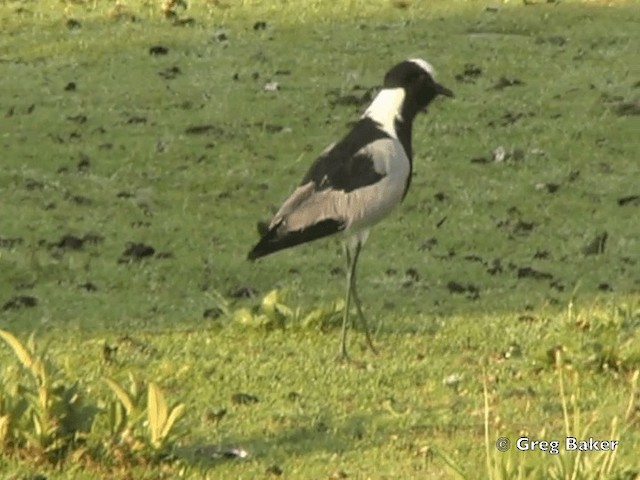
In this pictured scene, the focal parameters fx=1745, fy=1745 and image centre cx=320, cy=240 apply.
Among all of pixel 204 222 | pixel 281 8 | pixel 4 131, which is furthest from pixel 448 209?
pixel 281 8

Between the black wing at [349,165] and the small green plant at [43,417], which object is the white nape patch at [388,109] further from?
the small green plant at [43,417]

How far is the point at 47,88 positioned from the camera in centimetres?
1858

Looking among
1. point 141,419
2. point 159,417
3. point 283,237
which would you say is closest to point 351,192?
point 283,237

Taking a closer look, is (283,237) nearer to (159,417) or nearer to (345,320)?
(345,320)

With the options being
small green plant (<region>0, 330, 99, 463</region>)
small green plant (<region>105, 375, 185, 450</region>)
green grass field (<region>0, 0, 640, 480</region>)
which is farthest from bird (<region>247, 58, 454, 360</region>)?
small green plant (<region>0, 330, 99, 463</region>)

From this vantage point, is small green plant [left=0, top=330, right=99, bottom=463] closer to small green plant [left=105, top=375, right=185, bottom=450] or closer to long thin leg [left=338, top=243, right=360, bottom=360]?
small green plant [left=105, top=375, right=185, bottom=450]

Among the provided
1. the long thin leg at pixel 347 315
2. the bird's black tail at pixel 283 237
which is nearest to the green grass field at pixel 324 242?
the long thin leg at pixel 347 315

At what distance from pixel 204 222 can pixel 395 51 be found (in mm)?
6059

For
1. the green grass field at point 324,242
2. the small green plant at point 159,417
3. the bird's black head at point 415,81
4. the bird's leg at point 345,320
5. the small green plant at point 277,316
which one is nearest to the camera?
the small green plant at point 159,417

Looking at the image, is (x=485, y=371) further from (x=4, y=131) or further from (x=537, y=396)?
(x=4, y=131)

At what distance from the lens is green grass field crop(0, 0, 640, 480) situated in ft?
29.4

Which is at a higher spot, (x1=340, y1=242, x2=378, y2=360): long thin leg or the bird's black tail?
the bird's black tail

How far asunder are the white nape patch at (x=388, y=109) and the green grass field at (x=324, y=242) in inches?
51.2

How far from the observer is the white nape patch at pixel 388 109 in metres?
11.5
